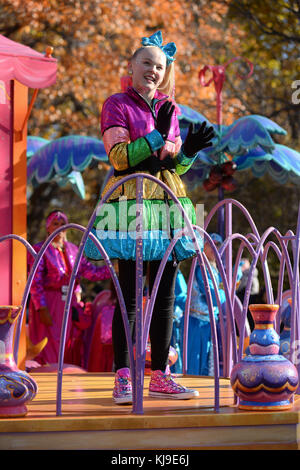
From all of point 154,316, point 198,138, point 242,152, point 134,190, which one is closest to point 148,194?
point 134,190

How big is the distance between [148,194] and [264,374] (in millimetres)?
763

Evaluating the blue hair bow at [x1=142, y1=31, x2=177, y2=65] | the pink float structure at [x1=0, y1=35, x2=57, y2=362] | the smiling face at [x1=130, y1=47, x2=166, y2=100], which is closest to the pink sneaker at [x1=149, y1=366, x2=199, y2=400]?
the smiling face at [x1=130, y1=47, x2=166, y2=100]

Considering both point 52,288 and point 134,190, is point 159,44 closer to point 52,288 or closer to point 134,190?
point 134,190

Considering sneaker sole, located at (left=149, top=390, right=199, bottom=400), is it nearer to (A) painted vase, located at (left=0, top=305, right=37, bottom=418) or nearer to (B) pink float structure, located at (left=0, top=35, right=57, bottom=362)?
(A) painted vase, located at (left=0, top=305, right=37, bottom=418)

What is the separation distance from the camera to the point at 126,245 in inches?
108

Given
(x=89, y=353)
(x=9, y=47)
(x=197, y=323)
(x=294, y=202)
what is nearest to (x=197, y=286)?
(x=197, y=323)

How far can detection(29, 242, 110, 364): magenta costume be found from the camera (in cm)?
530

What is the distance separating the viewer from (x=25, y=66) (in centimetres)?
375

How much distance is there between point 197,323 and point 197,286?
26cm

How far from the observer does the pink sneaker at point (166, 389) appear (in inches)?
111

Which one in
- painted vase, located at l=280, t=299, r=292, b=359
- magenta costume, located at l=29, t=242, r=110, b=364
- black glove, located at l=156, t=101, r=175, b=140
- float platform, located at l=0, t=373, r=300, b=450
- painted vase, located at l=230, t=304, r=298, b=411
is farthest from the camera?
magenta costume, located at l=29, t=242, r=110, b=364

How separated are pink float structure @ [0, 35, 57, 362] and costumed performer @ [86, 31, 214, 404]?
1.15 metres

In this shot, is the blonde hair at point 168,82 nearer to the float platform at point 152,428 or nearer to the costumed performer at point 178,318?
the float platform at point 152,428

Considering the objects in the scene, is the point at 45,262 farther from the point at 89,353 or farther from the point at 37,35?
the point at 37,35
